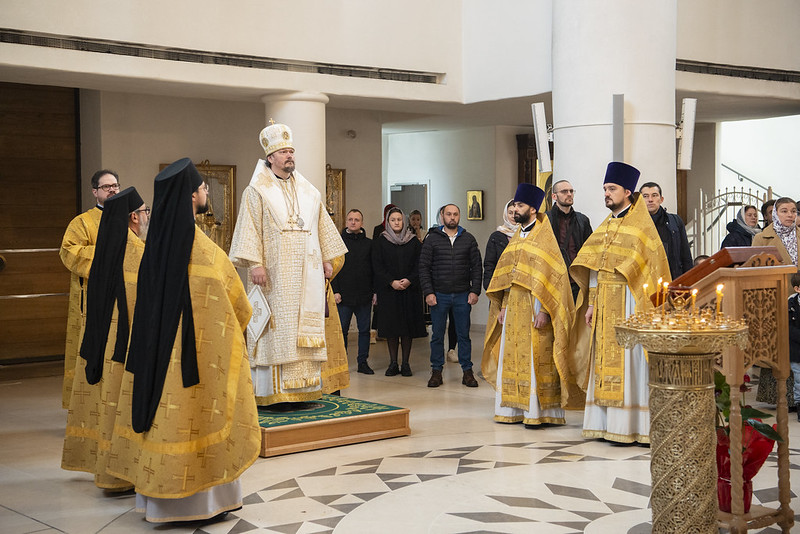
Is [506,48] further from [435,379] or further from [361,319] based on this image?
[435,379]

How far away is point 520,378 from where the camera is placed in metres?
7.56

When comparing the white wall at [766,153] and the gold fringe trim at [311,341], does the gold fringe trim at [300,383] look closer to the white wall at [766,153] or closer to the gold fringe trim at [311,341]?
the gold fringe trim at [311,341]

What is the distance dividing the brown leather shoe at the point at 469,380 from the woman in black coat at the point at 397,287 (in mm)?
786

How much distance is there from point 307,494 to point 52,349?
21.7 ft

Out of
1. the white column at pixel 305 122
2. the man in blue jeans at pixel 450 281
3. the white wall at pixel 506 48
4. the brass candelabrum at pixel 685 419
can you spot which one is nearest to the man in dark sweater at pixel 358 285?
the white column at pixel 305 122

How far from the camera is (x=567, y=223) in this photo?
8539mm

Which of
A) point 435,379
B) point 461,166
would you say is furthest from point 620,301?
point 461,166

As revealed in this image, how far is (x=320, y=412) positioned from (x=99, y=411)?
1857mm

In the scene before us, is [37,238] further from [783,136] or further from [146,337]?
[783,136]

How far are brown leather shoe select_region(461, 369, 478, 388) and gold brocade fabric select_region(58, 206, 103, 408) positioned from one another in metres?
3.75

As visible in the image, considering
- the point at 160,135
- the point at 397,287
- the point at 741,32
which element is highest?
the point at 741,32

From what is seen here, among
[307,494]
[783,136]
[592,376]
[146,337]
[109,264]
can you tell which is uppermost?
[783,136]

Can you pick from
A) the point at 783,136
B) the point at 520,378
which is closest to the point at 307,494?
the point at 520,378

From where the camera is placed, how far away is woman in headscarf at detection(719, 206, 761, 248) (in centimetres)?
1034
